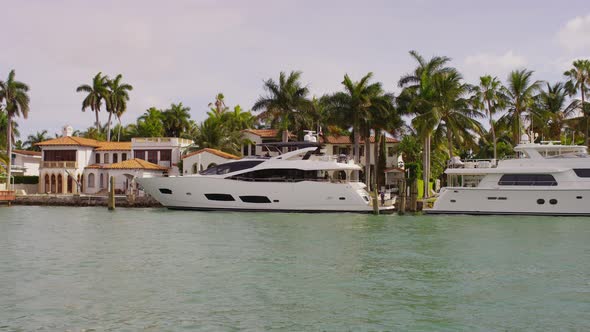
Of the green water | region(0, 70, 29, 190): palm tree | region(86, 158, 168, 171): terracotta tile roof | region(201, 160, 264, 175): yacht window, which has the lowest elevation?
the green water

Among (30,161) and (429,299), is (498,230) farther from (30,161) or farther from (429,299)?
(30,161)

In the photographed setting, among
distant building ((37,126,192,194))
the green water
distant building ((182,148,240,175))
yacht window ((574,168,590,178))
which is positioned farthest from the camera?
distant building ((37,126,192,194))

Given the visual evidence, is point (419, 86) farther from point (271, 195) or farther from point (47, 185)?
point (47, 185)

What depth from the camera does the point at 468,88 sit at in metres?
48.0

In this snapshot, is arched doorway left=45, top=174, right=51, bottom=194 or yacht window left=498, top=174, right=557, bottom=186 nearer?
yacht window left=498, top=174, right=557, bottom=186

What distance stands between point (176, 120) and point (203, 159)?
62.8 ft

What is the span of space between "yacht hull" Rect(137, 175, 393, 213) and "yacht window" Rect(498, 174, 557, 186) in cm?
756

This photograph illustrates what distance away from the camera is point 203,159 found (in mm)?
55406

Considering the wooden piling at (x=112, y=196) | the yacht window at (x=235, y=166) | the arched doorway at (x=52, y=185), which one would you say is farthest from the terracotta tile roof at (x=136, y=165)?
the yacht window at (x=235, y=166)

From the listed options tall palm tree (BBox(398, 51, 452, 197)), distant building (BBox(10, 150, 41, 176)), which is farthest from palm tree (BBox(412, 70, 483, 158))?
distant building (BBox(10, 150, 41, 176))

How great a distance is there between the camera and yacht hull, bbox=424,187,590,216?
35.8m

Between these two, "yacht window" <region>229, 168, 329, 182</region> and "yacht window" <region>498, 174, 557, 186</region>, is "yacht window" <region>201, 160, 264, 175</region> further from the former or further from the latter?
"yacht window" <region>498, 174, 557, 186</region>

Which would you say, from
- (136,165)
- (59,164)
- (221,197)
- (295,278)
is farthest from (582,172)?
(59,164)

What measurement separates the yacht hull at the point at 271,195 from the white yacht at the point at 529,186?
5376 mm
